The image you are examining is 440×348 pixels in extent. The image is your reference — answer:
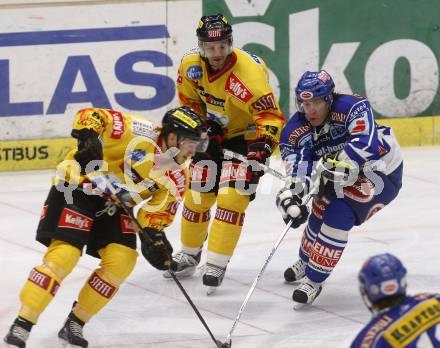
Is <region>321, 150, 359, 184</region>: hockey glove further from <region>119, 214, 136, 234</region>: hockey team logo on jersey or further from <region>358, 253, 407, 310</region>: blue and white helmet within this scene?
<region>358, 253, 407, 310</region>: blue and white helmet

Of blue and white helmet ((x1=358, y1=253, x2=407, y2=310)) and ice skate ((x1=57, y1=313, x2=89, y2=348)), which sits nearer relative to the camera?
blue and white helmet ((x1=358, y1=253, x2=407, y2=310))

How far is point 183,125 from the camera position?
4961mm

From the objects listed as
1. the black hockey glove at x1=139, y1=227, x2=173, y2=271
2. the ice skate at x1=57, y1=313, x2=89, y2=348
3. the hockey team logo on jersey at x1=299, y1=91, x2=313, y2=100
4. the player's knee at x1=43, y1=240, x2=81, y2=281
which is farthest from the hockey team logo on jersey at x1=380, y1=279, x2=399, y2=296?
the hockey team logo on jersey at x1=299, y1=91, x2=313, y2=100

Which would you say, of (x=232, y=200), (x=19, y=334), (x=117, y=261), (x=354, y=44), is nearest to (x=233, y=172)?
(x=232, y=200)

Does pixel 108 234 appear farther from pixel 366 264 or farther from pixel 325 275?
Answer: pixel 366 264

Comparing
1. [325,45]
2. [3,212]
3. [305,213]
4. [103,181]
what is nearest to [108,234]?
[103,181]

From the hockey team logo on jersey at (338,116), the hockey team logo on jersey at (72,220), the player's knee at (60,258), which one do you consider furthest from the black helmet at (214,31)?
the player's knee at (60,258)

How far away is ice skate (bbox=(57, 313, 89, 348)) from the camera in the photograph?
5066 mm

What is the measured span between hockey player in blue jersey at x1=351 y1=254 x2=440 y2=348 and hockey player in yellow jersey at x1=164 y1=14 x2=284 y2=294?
2.32 meters

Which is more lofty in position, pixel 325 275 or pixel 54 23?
pixel 54 23

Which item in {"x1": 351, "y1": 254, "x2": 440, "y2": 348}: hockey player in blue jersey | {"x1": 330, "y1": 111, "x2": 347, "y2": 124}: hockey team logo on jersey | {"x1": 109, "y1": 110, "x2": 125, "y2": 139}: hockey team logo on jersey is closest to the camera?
{"x1": 351, "y1": 254, "x2": 440, "y2": 348}: hockey player in blue jersey

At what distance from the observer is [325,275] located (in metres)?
5.73

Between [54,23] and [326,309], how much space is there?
3.33 meters

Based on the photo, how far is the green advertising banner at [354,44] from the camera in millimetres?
8508
